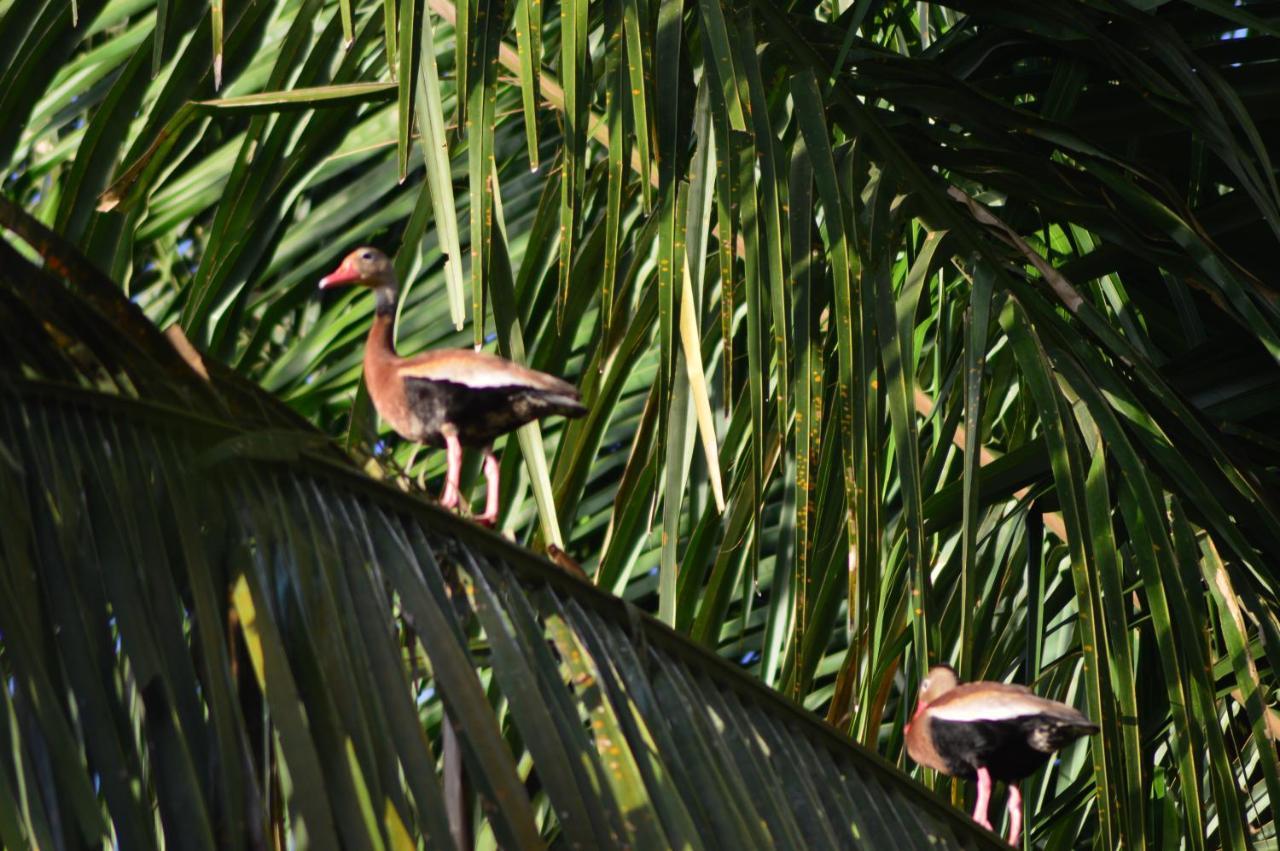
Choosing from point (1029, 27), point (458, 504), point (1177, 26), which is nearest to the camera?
point (458, 504)

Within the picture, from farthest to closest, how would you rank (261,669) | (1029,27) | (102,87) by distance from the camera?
1. (102,87)
2. (1029,27)
3. (261,669)

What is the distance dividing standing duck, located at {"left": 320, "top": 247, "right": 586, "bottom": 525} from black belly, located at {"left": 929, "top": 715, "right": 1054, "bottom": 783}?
0.80 m

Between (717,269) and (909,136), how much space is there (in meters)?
0.42

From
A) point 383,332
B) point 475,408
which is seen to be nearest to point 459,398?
point 475,408

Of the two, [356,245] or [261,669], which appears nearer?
[261,669]

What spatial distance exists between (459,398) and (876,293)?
65 cm

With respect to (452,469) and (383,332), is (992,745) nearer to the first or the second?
(452,469)

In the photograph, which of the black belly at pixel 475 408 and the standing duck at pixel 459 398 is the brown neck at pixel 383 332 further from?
the black belly at pixel 475 408

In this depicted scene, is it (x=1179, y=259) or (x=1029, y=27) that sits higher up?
(x=1029, y=27)

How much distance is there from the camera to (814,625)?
2.68 metres

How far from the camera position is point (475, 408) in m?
2.38

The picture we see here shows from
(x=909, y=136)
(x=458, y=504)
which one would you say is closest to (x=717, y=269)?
(x=909, y=136)

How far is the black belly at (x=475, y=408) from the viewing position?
7.44 ft

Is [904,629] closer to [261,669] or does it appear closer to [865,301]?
[865,301]
